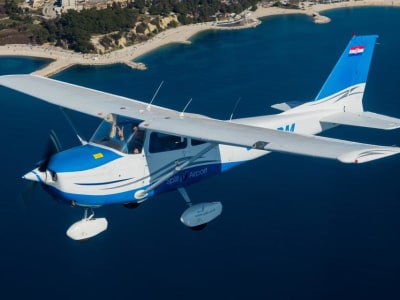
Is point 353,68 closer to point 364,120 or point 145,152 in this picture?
point 364,120

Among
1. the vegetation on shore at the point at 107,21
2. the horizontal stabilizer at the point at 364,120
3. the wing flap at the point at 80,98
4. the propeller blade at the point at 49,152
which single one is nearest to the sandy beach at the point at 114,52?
the vegetation on shore at the point at 107,21

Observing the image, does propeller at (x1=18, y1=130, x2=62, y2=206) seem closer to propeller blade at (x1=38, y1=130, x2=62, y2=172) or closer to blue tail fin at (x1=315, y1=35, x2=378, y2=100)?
propeller blade at (x1=38, y1=130, x2=62, y2=172)

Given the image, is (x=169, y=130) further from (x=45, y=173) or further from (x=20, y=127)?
(x=20, y=127)

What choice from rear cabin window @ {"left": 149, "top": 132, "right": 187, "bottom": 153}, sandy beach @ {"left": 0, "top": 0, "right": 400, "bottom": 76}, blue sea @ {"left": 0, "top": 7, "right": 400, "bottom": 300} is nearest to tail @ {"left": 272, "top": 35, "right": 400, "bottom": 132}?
rear cabin window @ {"left": 149, "top": 132, "right": 187, "bottom": 153}

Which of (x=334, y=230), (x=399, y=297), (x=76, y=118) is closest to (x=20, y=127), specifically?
(x=76, y=118)

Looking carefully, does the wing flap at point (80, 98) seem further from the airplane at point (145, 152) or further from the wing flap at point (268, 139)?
the wing flap at point (268, 139)
